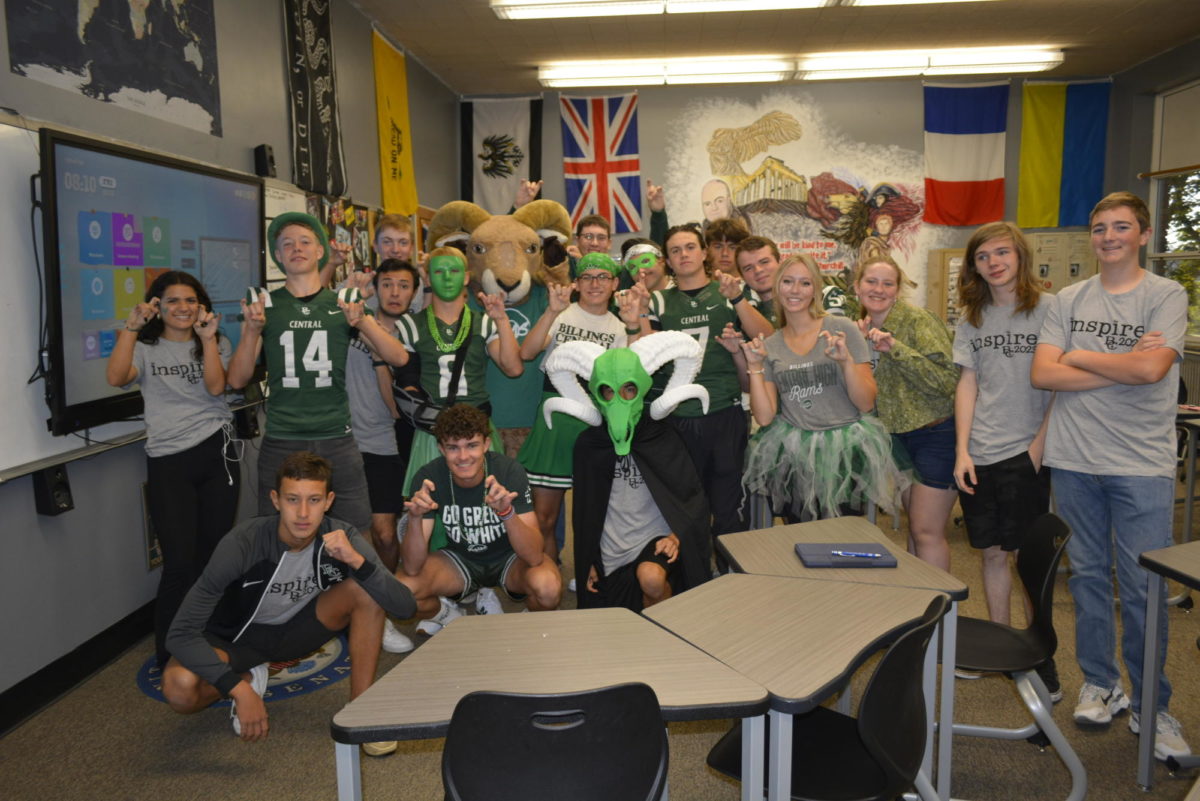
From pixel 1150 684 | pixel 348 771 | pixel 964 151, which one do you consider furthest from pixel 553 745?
pixel 964 151

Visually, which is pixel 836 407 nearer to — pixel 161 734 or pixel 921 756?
pixel 921 756

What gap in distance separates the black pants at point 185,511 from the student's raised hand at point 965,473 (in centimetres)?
268

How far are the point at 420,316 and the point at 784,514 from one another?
1681mm

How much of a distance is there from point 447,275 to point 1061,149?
7.26 m

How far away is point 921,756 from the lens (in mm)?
1794

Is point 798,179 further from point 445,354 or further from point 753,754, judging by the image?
point 753,754

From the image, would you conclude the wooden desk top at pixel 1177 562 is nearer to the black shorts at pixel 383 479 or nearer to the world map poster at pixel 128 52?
the black shorts at pixel 383 479

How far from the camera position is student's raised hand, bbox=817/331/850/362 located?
2.93 m

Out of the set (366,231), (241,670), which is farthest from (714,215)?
(241,670)

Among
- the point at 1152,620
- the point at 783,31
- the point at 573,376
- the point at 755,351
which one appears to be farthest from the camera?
the point at 783,31

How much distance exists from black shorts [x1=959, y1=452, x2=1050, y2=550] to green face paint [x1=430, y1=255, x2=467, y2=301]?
6.75 ft

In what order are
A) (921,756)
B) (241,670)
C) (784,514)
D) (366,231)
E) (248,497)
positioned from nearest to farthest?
1. (921,756)
2. (241,670)
3. (784,514)
4. (248,497)
5. (366,231)

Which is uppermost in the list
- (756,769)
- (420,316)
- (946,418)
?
(420,316)

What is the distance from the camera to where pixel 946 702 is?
7.17 ft
